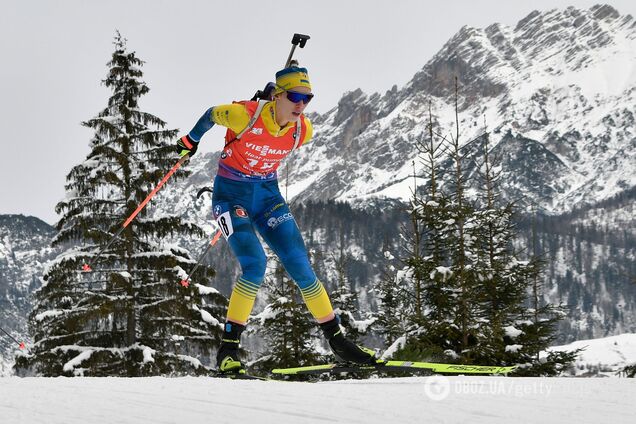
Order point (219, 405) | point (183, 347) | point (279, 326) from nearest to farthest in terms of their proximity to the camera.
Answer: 1. point (219, 405)
2. point (183, 347)
3. point (279, 326)

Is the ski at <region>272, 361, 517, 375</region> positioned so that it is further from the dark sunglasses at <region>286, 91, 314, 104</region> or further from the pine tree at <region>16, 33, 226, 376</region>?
the pine tree at <region>16, 33, 226, 376</region>

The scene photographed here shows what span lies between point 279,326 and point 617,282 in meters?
203

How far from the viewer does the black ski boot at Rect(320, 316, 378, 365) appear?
532 centimetres

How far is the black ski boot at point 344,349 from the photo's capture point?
5.32m

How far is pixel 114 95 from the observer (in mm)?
17109

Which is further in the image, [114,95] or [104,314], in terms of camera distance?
[114,95]

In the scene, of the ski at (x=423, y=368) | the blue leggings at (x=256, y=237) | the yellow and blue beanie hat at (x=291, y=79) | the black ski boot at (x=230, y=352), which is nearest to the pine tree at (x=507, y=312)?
the ski at (x=423, y=368)

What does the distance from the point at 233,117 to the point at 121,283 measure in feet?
34.9

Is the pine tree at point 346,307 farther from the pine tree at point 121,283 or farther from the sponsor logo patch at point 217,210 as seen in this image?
the sponsor logo patch at point 217,210

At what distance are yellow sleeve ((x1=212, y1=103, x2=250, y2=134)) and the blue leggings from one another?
487 mm

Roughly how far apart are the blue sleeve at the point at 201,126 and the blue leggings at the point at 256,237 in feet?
1.47

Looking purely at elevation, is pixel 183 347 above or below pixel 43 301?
below

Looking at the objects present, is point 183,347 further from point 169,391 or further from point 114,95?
point 169,391

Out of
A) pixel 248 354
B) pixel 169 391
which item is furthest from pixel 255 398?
pixel 248 354
